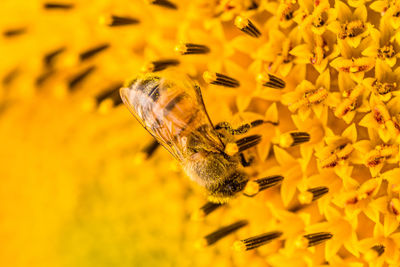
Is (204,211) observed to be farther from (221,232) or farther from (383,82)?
(383,82)

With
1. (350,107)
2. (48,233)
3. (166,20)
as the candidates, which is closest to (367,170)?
(350,107)

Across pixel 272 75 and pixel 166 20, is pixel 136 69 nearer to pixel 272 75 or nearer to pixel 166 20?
pixel 166 20

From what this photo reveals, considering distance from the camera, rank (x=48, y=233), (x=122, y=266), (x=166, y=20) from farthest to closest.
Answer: (x=48, y=233) → (x=122, y=266) → (x=166, y=20)

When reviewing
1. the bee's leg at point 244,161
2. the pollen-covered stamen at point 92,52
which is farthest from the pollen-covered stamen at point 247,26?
the pollen-covered stamen at point 92,52

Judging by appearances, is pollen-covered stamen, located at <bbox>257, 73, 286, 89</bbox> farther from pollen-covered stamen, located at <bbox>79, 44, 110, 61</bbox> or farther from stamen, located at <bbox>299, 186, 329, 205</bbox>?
pollen-covered stamen, located at <bbox>79, 44, 110, 61</bbox>

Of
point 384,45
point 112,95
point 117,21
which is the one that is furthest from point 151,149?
point 384,45

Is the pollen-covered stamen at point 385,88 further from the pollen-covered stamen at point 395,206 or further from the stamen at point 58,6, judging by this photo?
the stamen at point 58,6
